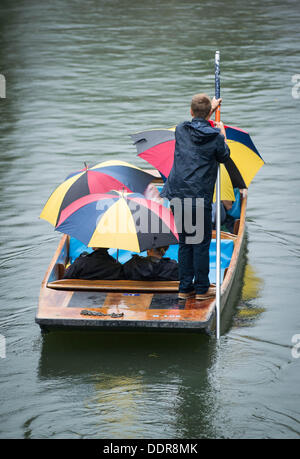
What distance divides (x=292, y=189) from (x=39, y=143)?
15.2ft

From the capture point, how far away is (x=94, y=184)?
771cm

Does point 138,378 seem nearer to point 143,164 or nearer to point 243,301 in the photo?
point 243,301

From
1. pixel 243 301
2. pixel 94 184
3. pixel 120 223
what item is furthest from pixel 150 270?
pixel 243 301

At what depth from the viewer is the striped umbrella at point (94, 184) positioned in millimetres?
7547

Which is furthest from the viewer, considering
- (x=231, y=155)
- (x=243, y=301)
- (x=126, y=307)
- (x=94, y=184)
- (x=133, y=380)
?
(x=243, y=301)

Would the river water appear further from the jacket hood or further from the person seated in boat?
the jacket hood

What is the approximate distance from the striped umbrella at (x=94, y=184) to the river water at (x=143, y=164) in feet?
3.73

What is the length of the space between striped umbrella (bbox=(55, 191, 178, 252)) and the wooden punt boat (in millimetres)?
504

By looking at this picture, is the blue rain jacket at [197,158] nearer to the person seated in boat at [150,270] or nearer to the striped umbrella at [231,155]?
Answer: the person seated in boat at [150,270]

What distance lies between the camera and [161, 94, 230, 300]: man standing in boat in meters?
6.68

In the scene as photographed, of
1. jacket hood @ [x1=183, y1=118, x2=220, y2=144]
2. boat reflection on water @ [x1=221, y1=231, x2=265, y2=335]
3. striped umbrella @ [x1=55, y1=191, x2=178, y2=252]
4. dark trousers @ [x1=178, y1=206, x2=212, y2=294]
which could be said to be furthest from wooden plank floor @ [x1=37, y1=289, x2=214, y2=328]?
jacket hood @ [x1=183, y1=118, x2=220, y2=144]

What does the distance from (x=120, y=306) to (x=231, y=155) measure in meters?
2.10

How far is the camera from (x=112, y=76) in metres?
17.7
